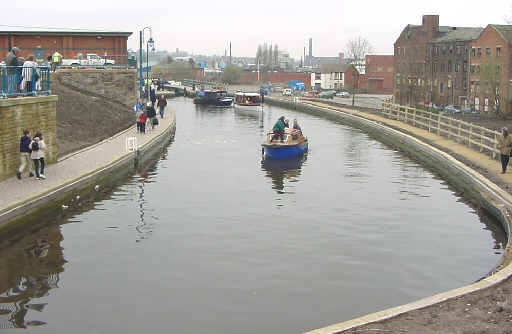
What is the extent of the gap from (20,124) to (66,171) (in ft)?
7.86

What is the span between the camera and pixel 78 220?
64.1 feet

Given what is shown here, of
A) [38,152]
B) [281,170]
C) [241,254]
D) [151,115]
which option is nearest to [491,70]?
[151,115]

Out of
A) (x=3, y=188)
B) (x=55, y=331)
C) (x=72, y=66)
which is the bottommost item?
(x=55, y=331)

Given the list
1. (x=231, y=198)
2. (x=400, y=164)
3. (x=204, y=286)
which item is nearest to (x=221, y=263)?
(x=204, y=286)

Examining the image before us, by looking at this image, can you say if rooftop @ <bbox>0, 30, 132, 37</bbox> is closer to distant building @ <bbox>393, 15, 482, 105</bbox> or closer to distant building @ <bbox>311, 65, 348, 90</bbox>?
distant building @ <bbox>393, 15, 482, 105</bbox>

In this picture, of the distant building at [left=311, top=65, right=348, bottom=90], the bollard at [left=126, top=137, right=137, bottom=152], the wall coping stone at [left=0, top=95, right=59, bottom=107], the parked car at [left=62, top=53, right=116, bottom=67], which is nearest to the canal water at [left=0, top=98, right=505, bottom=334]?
the bollard at [left=126, top=137, right=137, bottom=152]

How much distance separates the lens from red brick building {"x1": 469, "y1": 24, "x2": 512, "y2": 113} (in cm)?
6527

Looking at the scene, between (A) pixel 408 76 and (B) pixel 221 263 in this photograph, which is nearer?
(B) pixel 221 263

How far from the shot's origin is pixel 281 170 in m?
29.4

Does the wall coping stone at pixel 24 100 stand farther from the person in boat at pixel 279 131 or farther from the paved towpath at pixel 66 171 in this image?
the person in boat at pixel 279 131

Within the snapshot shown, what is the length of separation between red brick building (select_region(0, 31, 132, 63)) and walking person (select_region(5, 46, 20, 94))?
3117 cm

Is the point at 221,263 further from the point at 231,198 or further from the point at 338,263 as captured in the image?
the point at 231,198

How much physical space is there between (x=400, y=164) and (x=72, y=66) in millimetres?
29838

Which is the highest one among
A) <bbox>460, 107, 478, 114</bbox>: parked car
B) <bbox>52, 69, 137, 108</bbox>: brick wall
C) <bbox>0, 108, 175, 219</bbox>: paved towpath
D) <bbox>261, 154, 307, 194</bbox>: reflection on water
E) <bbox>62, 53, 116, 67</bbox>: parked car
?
<bbox>62, 53, 116, 67</bbox>: parked car
